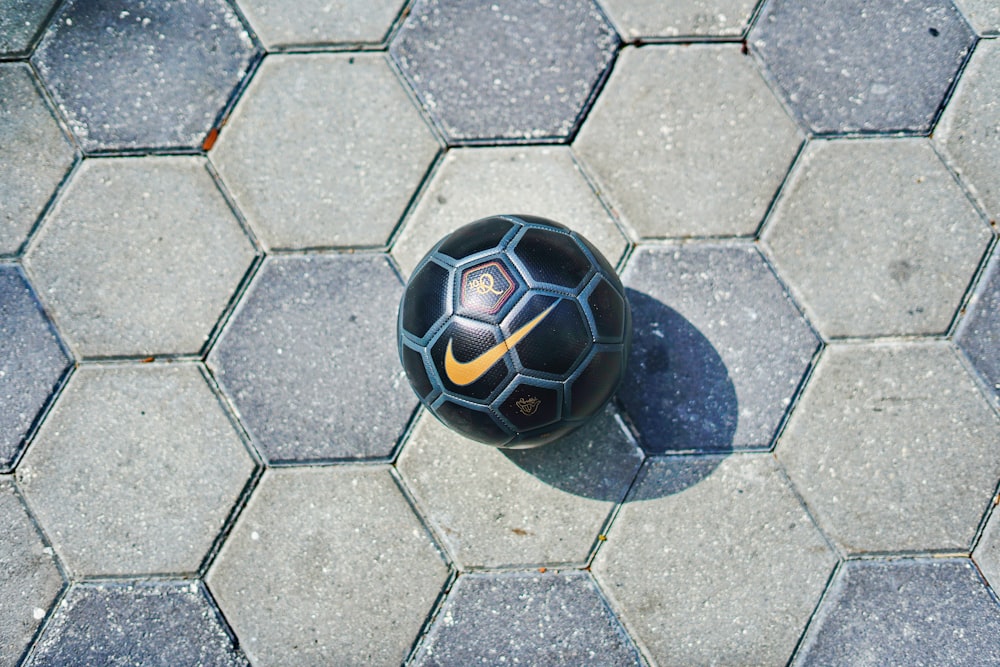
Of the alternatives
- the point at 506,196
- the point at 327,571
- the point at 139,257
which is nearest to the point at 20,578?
the point at 327,571

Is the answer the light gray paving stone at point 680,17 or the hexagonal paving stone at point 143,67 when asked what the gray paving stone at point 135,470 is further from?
the light gray paving stone at point 680,17

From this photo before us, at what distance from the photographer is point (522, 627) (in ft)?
8.98

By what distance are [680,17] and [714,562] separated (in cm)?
208

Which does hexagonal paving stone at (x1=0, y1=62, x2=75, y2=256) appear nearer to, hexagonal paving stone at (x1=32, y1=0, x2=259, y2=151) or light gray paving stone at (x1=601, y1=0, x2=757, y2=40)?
hexagonal paving stone at (x1=32, y1=0, x2=259, y2=151)

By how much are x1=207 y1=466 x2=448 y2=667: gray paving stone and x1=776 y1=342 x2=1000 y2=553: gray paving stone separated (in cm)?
144

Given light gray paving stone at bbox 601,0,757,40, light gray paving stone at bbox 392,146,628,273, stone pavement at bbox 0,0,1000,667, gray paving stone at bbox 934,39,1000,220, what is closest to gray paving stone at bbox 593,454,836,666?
stone pavement at bbox 0,0,1000,667

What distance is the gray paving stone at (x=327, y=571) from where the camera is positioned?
2.72 meters

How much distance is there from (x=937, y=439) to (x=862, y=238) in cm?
79

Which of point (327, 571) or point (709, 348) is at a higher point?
point (709, 348)

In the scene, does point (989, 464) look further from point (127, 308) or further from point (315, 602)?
point (127, 308)

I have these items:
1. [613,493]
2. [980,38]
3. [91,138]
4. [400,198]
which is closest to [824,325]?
[613,493]

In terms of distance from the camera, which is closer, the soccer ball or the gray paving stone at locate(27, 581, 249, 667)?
the soccer ball

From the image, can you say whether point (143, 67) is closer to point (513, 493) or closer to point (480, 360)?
point (480, 360)

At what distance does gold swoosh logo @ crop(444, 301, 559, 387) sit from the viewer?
2084 mm
